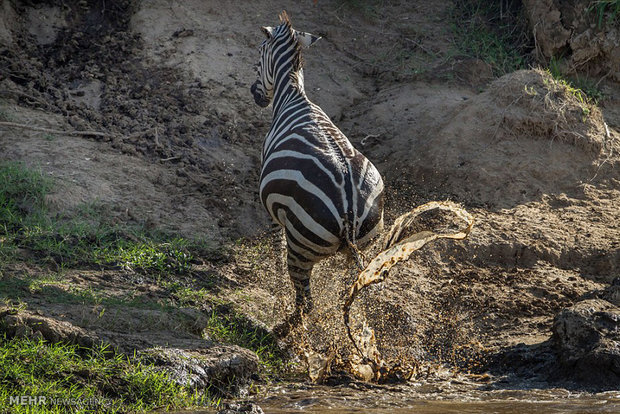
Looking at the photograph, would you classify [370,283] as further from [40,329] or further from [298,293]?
[40,329]

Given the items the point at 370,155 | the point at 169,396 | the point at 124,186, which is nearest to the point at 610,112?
the point at 370,155

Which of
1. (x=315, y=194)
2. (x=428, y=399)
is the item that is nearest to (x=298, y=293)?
(x=315, y=194)

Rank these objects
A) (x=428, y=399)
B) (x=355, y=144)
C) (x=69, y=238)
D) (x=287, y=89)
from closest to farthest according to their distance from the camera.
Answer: (x=428, y=399) < (x=69, y=238) < (x=287, y=89) < (x=355, y=144)

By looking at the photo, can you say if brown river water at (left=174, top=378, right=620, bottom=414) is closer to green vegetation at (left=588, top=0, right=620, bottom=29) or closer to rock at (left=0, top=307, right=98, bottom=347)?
rock at (left=0, top=307, right=98, bottom=347)

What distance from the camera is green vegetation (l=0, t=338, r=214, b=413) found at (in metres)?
4.32

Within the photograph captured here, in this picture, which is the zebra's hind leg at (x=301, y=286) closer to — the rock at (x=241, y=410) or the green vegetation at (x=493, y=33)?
the rock at (x=241, y=410)

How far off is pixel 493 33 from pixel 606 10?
5.07ft

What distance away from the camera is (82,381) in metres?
4.52

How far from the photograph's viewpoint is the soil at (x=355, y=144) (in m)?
6.38

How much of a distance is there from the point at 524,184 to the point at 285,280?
309cm

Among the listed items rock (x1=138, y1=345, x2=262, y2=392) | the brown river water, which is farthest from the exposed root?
rock (x1=138, y1=345, x2=262, y2=392)

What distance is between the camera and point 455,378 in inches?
219

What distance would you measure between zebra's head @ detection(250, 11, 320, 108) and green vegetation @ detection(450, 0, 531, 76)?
364cm

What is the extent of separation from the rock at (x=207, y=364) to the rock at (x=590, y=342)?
83.9 inches
